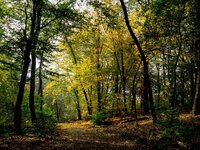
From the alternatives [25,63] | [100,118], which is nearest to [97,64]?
[100,118]

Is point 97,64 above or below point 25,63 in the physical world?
above

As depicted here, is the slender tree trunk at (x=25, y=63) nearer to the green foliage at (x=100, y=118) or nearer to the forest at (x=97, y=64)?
the forest at (x=97, y=64)

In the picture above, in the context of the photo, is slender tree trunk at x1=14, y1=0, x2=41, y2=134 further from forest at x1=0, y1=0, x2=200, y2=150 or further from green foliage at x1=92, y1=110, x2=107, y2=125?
green foliage at x1=92, y1=110, x2=107, y2=125

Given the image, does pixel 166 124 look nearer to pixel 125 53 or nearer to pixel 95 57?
pixel 125 53

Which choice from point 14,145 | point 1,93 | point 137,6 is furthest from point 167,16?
point 1,93

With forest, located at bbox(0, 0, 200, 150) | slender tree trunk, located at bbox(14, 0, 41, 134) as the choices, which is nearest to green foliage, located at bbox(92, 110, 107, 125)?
forest, located at bbox(0, 0, 200, 150)

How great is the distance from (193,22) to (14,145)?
14.2 metres

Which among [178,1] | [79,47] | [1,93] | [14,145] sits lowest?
[14,145]

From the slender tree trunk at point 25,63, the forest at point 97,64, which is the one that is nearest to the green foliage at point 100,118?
the forest at point 97,64

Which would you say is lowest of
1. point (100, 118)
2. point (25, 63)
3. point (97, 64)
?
point (100, 118)

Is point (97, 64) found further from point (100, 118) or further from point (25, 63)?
point (25, 63)

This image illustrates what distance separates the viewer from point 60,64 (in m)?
40.4

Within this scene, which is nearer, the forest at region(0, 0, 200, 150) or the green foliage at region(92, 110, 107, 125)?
the forest at region(0, 0, 200, 150)

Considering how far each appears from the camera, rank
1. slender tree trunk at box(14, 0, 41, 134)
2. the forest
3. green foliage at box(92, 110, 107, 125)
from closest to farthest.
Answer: the forest → slender tree trunk at box(14, 0, 41, 134) → green foliage at box(92, 110, 107, 125)
